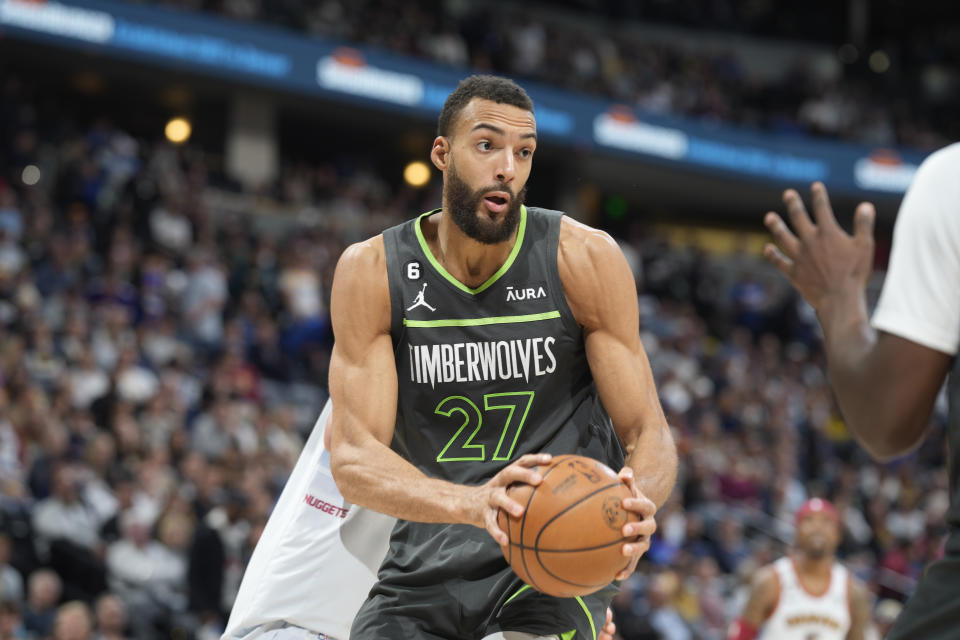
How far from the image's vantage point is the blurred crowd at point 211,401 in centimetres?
873

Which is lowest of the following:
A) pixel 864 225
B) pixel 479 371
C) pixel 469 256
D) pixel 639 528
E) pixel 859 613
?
pixel 859 613

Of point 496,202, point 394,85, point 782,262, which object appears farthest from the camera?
point 394,85

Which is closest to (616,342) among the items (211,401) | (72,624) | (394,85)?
(72,624)

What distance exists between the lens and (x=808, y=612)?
7.45 m

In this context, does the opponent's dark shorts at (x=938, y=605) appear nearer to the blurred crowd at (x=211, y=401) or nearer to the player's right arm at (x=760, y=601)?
the player's right arm at (x=760, y=601)

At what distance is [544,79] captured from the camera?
2175 cm

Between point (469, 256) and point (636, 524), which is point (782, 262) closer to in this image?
point (636, 524)

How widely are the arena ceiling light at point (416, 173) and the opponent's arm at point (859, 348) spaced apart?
1954 cm

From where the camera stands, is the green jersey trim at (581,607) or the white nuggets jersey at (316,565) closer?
the green jersey trim at (581,607)

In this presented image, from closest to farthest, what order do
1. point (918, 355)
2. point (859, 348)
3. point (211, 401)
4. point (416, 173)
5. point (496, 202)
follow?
1. point (918, 355)
2. point (859, 348)
3. point (496, 202)
4. point (211, 401)
5. point (416, 173)

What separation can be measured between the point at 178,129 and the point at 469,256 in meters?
16.8

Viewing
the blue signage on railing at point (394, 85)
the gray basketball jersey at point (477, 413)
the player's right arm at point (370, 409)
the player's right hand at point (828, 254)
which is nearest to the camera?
the player's right hand at point (828, 254)

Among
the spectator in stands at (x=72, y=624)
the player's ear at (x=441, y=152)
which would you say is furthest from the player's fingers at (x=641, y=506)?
the spectator in stands at (x=72, y=624)

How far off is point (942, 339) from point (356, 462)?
205cm
